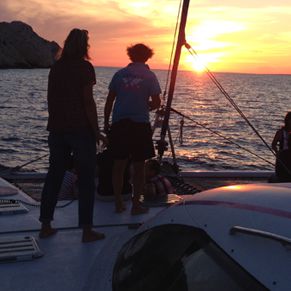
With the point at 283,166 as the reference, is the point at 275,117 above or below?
Result: below

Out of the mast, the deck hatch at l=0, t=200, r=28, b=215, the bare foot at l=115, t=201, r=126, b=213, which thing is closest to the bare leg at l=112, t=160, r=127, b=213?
the bare foot at l=115, t=201, r=126, b=213

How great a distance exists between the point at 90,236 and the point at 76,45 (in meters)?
1.57

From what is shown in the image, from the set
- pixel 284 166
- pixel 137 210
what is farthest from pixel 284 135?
pixel 137 210

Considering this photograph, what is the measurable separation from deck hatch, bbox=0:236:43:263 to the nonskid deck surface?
1.8 inches

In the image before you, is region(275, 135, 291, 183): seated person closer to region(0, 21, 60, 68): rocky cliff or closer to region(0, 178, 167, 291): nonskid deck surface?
region(0, 178, 167, 291): nonskid deck surface

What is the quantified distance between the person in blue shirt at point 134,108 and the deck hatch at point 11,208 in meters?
1.06

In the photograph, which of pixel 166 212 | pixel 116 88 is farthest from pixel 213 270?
pixel 116 88

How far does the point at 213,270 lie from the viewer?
229 cm

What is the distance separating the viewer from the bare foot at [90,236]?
4648mm

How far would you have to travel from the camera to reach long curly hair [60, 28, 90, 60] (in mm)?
4574

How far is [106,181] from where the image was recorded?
243 inches

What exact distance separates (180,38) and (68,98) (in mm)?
3557

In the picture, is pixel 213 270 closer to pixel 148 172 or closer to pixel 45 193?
pixel 45 193

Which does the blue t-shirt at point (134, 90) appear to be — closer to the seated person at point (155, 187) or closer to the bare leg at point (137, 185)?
the bare leg at point (137, 185)
